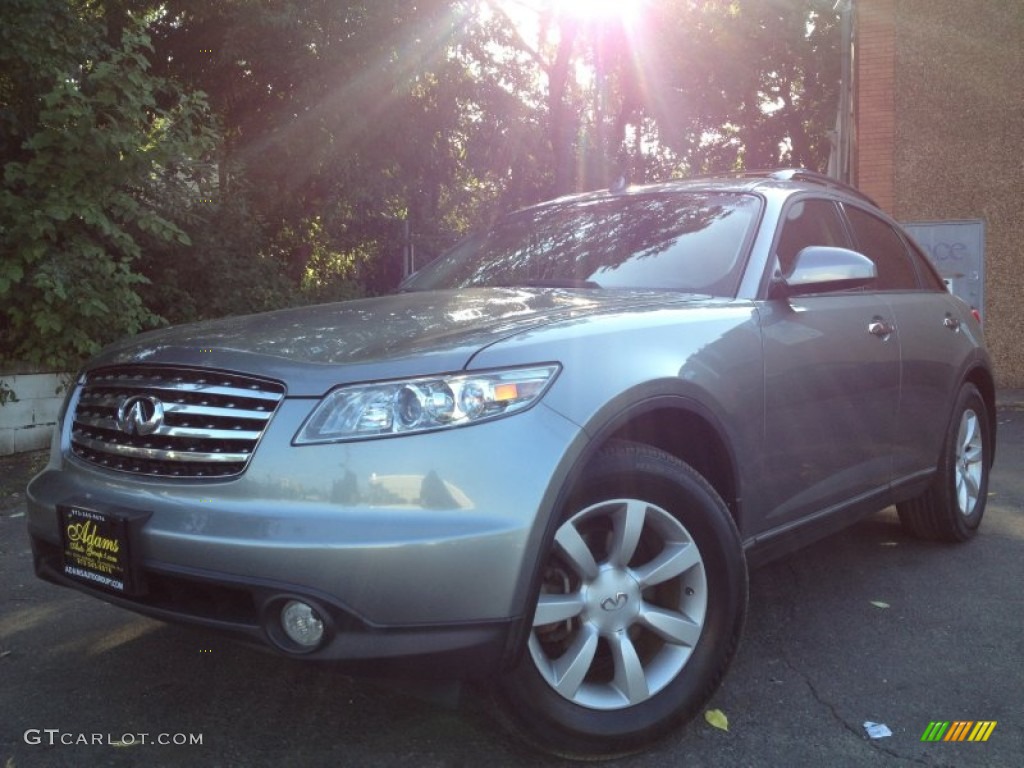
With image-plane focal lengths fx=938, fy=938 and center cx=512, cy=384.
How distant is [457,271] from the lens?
3949mm

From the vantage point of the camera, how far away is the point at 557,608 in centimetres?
233

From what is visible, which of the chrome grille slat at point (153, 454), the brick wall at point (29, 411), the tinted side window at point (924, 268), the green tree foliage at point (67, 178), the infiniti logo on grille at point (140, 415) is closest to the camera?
the chrome grille slat at point (153, 454)

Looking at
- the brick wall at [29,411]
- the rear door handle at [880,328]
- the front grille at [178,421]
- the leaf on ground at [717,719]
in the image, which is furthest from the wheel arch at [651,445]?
the brick wall at [29,411]

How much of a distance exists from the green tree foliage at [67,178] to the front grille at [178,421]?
491cm

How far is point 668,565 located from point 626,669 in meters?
0.30

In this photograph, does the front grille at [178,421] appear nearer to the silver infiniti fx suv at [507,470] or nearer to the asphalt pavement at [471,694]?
the silver infiniti fx suv at [507,470]

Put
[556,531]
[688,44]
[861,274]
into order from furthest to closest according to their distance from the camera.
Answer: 1. [688,44]
2. [861,274]
3. [556,531]

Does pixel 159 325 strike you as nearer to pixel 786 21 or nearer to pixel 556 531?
pixel 556 531

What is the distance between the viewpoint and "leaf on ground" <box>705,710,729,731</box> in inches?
105

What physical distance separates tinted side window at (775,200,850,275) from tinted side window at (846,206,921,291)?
0.14 meters

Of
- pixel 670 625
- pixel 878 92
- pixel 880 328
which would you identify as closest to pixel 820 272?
pixel 880 328

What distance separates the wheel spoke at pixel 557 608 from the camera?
2.29 metres

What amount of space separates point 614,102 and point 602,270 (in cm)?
2316

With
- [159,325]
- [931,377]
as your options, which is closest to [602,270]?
[931,377]
